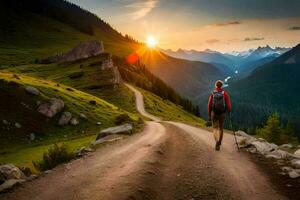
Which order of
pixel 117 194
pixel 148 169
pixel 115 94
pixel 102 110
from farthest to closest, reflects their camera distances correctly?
pixel 115 94
pixel 102 110
pixel 148 169
pixel 117 194

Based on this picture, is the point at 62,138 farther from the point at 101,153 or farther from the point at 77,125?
the point at 101,153

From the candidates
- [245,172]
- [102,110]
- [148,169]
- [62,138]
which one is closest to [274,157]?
[245,172]

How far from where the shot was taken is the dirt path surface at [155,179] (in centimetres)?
1302

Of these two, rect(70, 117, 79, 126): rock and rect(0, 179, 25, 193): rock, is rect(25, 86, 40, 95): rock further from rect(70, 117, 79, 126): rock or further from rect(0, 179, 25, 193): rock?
rect(0, 179, 25, 193): rock

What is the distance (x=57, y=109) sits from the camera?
5241cm

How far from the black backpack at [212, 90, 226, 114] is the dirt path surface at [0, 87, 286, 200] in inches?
99.3

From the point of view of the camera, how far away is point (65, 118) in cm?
5131

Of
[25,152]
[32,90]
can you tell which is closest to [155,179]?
[25,152]

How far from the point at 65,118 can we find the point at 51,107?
2.64m

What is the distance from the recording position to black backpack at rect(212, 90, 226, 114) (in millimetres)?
21328

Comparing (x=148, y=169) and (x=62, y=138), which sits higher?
(x=148, y=169)

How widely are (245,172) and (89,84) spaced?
91.7 metres

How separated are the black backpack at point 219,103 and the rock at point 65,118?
33384mm

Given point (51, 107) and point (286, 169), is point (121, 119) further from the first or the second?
point (286, 169)
